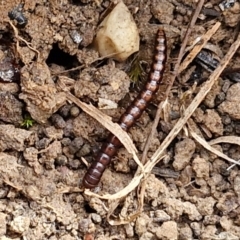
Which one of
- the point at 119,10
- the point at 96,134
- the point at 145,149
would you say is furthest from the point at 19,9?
the point at 145,149

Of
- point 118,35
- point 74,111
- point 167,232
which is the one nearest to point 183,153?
point 167,232

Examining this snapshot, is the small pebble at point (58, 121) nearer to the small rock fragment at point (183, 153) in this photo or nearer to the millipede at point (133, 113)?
the millipede at point (133, 113)

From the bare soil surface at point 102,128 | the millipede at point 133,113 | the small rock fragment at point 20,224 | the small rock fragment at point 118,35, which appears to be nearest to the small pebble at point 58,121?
the bare soil surface at point 102,128

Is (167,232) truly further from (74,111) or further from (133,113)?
(74,111)

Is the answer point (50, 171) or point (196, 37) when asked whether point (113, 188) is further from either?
point (196, 37)

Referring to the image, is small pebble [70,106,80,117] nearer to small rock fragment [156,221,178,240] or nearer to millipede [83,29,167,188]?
millipede [83,29,167,188]

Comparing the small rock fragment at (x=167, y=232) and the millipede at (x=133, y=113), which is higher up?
the millipede at (x=133, y=113)
